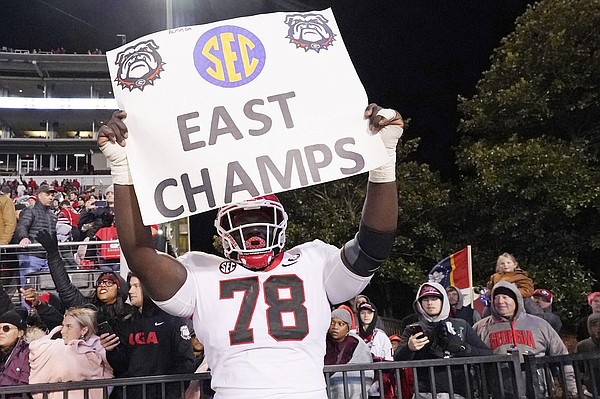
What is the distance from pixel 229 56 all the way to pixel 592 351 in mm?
3554

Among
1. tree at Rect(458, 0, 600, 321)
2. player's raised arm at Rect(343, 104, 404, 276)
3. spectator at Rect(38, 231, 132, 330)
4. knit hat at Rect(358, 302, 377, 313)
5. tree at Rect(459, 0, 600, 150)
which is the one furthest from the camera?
tree at Rect(459, 0, 600, 150)

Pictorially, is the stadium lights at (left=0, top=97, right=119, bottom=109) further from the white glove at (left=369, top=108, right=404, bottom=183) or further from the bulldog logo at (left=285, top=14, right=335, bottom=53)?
the white glove at (left=369, top=108, right=404, bottom=183)

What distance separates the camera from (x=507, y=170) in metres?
14.4

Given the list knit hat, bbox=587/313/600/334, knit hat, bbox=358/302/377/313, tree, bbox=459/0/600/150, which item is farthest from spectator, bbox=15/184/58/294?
tree, bbox=459/0/600/150

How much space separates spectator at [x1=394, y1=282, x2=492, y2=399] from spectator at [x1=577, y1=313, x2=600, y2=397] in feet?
2.18

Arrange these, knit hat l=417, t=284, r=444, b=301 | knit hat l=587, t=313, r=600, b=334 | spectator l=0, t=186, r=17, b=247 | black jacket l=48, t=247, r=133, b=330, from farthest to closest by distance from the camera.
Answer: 1. spectator l=0, t=186, r=17, b=247
2. knit hat l=587, t=313, r=600, b=334
3. black jacket l=48, t=247, r=133, b=330
4. knit hat l=417, t=284, r=444, b=301

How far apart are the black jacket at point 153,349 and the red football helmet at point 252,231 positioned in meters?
1.86

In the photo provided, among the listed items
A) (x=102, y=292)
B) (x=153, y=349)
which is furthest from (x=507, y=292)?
(x=102, y=292)

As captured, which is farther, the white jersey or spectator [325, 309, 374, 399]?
spectator [325, 309, 374, 399]

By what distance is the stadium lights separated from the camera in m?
41.1

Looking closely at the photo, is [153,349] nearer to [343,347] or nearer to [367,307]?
[343,347]

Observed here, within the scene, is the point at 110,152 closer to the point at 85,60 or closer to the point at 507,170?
the point at 507,170

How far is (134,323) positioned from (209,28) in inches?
94.6

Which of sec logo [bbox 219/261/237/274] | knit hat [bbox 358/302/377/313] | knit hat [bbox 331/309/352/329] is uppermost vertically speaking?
sec logo [bbox 219/261/237/274]
